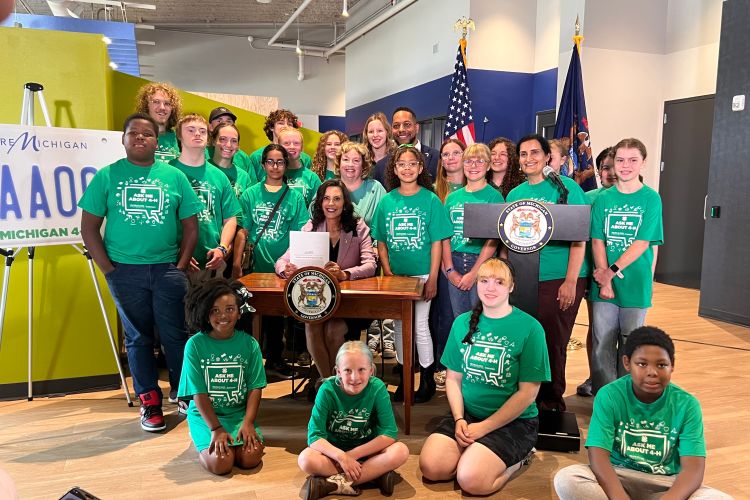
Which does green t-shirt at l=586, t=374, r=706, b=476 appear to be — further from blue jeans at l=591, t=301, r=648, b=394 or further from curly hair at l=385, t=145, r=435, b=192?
curly hair at l=385, t=145, r=435, b=192

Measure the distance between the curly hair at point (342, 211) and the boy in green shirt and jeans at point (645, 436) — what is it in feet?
5.81

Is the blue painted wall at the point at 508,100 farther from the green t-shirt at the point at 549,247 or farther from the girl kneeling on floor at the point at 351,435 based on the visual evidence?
the girl kneeling on floor at the point at 351,435

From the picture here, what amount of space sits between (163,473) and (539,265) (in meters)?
2.10

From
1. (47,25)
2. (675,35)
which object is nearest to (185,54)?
(47,25)

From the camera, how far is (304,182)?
4078 mm

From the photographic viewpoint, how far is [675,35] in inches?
314

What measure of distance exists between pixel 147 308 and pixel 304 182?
4.63 ft

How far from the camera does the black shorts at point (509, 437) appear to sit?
2.53 metres

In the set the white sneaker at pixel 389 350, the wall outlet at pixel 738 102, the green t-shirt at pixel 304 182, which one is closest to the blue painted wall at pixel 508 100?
the wall outlet at pixel 738 102

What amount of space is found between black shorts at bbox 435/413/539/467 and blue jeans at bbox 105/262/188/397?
1602 mm

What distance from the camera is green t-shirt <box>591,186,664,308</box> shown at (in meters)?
3.11

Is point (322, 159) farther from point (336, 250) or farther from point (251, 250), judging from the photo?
point (336, 250)

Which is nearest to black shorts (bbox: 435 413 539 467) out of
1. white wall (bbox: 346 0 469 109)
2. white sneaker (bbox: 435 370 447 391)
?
white sneaker (bbox: 435 370 447 391)

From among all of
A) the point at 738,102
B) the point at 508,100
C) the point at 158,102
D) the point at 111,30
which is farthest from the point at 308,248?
the point at 111,30
